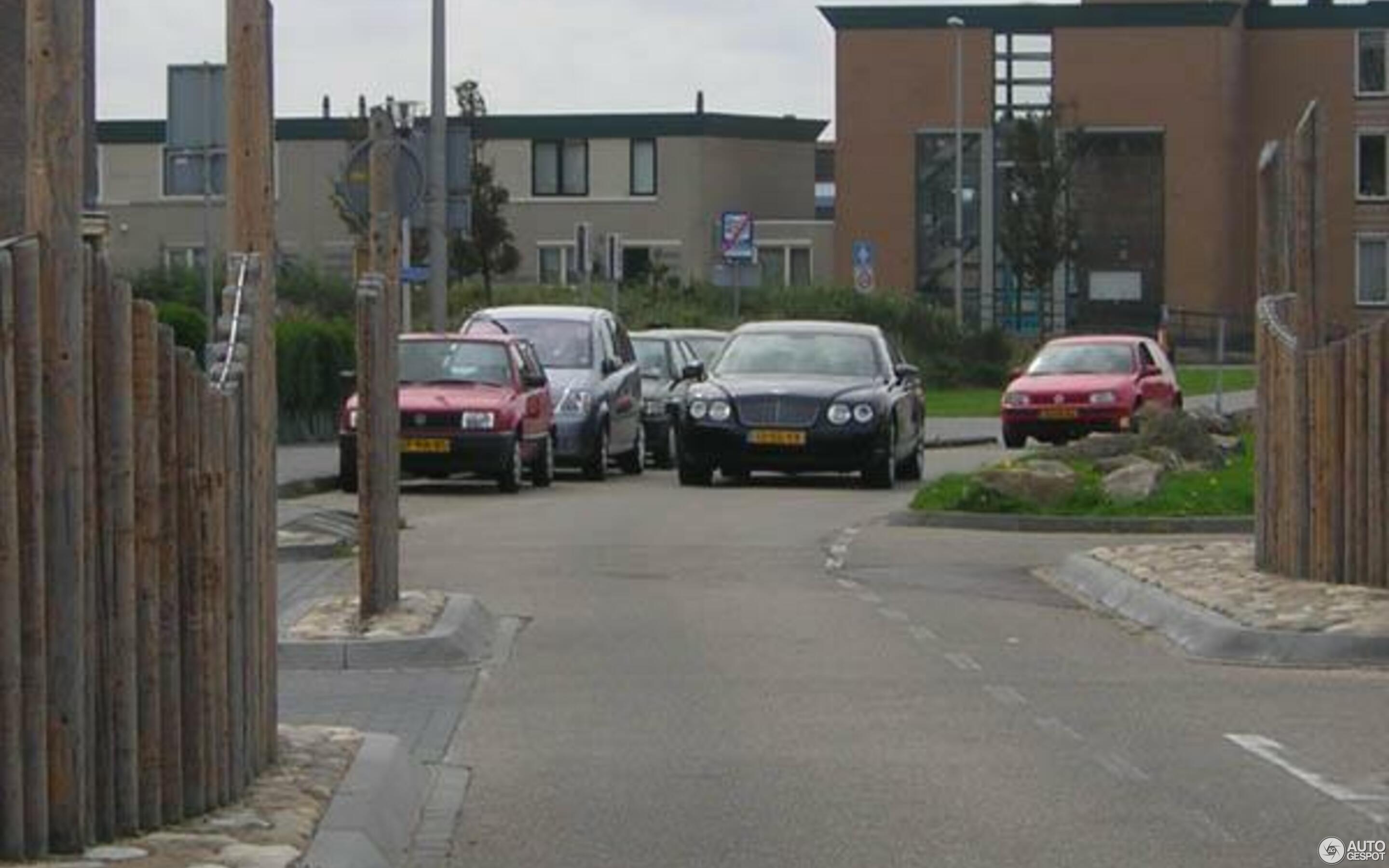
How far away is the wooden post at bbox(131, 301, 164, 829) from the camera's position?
8.00 m

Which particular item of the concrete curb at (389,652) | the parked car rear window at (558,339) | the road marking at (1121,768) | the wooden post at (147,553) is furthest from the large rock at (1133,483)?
the wooden post at (147,553)

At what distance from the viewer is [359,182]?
19766 millimetres

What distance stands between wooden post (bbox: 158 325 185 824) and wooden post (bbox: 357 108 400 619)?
5975 millimetres

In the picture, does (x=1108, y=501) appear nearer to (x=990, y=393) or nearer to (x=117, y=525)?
(x=117, y=525)

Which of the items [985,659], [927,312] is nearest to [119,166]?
→ [927,312]

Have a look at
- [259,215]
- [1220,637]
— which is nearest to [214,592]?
[259,215]

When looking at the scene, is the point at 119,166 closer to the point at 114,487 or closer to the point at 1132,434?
the point at 1132,434

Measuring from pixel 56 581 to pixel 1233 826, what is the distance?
417 centimetres

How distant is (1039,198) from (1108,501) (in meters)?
48.4

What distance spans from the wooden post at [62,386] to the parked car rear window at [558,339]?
75.7 feet

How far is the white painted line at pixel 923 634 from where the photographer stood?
1484cm

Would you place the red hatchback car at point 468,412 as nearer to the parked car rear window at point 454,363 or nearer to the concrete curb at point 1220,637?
the parked car rear window at point 454,363

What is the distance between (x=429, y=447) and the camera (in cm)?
2662

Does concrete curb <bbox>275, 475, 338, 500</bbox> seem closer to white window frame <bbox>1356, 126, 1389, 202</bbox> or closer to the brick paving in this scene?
the brick paving
